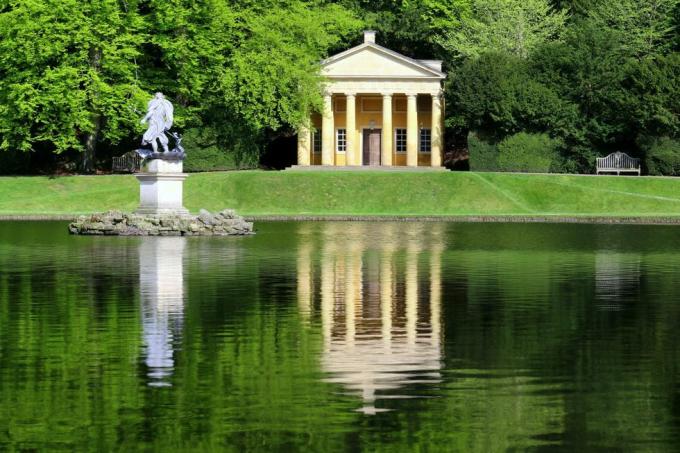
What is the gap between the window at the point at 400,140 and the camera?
9762 centimetres

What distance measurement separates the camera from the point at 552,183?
247 ft

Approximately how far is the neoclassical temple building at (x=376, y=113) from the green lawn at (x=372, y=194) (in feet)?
48.8

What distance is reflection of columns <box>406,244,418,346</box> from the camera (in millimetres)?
21281

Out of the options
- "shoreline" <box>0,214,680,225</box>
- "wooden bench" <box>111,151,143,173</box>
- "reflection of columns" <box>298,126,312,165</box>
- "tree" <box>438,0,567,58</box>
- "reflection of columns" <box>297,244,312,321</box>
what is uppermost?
"tree" <box>438,0,567,58</box>

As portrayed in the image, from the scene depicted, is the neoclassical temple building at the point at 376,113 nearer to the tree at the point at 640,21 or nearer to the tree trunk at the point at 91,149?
the tree at the point at 640,21

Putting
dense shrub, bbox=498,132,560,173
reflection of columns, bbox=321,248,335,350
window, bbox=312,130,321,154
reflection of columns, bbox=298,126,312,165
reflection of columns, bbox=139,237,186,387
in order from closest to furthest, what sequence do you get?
reflection of columns, bbox=139,237,186,387 → reflection of columns, bbox=321,248,335,350 → dense shrub, bbox=498,132,560,173 → reflection of columns, bbox=298,126,312,165 → window, bbox=312,130,321,154

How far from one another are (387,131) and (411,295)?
224 ft

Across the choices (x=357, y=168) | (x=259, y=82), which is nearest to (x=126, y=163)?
(x=259, y=82)

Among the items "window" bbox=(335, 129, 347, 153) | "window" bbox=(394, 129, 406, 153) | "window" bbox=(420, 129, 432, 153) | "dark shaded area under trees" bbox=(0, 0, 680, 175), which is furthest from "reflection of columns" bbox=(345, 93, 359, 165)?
"window" bbox=(420, 129, 432, 153)

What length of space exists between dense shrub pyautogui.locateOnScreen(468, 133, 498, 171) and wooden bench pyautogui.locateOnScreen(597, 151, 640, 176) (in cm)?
585

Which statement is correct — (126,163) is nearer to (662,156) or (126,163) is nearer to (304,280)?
(662,156)

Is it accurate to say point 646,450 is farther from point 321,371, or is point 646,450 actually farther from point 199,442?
point 321,371

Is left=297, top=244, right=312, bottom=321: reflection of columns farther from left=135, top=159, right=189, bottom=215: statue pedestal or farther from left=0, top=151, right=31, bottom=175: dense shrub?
left=0, top=151, right=31, bottom=175: dense shrub

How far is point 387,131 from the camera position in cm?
9512
